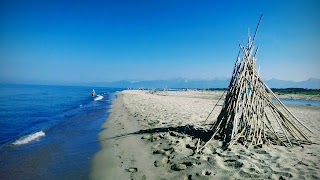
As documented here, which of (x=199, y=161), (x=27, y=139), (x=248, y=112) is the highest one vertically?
(x=248, y=112)

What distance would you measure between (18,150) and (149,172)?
5761mm

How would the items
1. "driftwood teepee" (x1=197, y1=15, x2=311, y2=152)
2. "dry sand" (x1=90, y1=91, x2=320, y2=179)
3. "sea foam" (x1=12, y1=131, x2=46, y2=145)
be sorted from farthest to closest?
1. "sea foam" (x1=12, y1=131, x2=46, y2=145)
2. "driftwood teepee" (x1=197, y1=15, x2=311, y2=152)
3. "dry sand" (x1=90, y1=91, x2=320, y2=179)

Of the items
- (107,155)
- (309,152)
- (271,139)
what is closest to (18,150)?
(107,155)

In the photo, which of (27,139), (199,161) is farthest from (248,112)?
(27,139)

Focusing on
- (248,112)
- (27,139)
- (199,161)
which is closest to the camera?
(199,161)

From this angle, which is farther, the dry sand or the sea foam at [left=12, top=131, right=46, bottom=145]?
the sea foam at [left=12, top=131, right=46, bottom=145]

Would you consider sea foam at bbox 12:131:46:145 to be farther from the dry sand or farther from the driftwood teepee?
the driftwood teepee

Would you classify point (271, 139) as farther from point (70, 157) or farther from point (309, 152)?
point (70, 157)

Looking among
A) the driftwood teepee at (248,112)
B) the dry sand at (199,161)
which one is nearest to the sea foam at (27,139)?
the dry sand at (199,161)

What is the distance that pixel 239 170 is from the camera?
4.57 m

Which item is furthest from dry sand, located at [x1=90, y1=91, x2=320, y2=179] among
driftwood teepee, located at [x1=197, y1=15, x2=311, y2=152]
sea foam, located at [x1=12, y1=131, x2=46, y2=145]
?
sea foam, located at [x1=12, y1=131, x2=46, y2=145]

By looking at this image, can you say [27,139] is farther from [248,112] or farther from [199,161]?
[248,112]

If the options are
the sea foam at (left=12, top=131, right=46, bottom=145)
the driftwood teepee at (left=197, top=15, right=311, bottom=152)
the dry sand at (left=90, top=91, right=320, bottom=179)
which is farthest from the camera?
the sea foam at (left=12, top=131, right=46, bottom=145)

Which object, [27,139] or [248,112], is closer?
[248,112]
